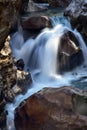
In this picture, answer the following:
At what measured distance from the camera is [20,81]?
923 cm

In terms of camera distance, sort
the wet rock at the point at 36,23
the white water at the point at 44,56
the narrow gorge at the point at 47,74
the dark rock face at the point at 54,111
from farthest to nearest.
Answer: the wet rock at the point at 36,23, the white water at the point at 44,56, the narrow gorge at the point at 47,74, the dark rock face at the point at 54,111

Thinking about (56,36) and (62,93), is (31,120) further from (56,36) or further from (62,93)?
(56,36)

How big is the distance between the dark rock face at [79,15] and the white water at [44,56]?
38cm

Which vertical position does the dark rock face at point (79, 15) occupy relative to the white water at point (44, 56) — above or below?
above

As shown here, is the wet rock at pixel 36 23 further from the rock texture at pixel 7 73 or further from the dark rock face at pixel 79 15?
the rock texture at pixel 7 73

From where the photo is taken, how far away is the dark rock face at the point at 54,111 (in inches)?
205

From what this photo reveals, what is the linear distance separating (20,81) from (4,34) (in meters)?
2.76

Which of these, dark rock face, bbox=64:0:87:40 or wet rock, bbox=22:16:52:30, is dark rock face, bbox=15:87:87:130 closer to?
wet rock, bbox=22:16:52:30

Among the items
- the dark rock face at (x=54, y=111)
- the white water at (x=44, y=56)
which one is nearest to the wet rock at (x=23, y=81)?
the white water at (x=44, y=56)

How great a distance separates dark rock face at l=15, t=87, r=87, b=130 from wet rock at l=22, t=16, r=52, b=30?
7.22 m

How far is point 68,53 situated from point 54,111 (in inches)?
251

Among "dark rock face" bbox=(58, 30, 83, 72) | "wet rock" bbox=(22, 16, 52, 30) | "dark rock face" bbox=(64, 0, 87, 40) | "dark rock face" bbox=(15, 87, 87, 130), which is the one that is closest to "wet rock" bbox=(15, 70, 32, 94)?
"dark rock face" bbox=(58, 30, 83, 72)

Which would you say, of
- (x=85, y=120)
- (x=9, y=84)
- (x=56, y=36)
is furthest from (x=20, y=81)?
(x=85, y=120)

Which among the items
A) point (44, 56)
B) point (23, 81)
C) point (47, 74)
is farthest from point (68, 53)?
point (23, 81)
